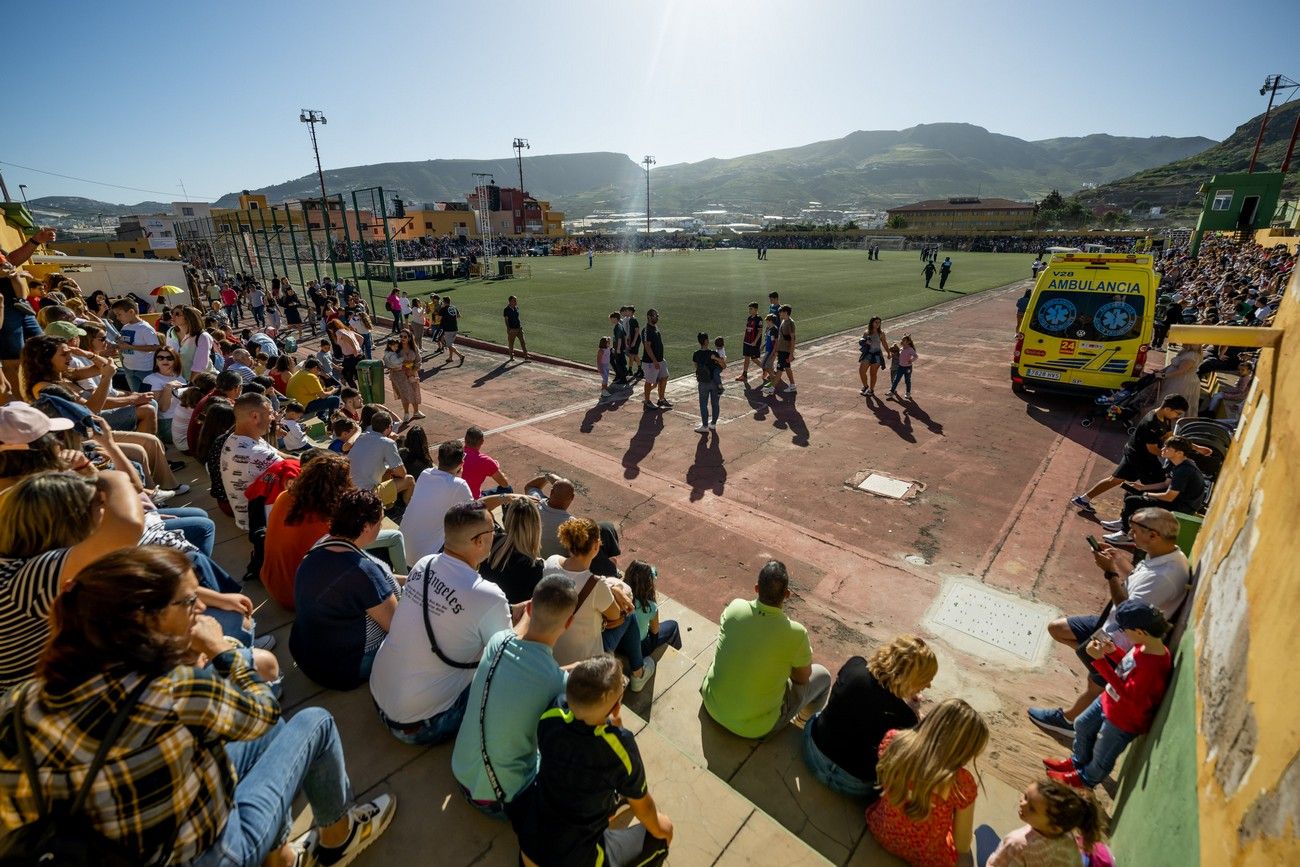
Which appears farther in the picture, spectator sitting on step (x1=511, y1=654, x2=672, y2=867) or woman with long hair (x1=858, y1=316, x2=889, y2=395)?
woman with long hair (x1=858, y1=316, x2=889, y2=395)

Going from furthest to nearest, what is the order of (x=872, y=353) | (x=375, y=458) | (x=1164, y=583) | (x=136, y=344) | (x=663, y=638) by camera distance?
(x=872, y=353)
(x=136, y=344)
(x=375, y=458)
(x=663, y=638)
(x=1164, y=583)

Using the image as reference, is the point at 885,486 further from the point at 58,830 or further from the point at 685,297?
the point at 685,297

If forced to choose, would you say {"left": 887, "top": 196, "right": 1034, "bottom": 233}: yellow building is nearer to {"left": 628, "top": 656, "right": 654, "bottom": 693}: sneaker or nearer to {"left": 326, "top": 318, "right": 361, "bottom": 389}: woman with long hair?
{"left": 326, "top": 318, "right": 361, "bottom": 389}: woman with long hair

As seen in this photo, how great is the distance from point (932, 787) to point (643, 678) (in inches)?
81.0

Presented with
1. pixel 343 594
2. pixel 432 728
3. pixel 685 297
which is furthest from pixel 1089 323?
pixel 685 297

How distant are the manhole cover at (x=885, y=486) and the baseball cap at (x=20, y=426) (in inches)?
323

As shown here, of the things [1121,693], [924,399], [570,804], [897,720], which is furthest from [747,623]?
[924,399]

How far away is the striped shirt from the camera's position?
2.36 m

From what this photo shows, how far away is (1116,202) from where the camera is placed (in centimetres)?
12475

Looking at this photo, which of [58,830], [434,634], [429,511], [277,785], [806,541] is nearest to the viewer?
[58,830]

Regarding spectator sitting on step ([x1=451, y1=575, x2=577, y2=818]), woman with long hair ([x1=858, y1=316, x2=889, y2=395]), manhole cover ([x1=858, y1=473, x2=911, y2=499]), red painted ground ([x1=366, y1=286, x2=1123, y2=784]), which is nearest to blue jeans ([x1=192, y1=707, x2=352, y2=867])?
spectator sitting on step ([x1=451, y1=575, x2=577, y2=818])

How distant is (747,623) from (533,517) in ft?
5.50

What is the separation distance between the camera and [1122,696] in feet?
10.6

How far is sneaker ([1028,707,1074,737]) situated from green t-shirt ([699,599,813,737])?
2.05 metres
